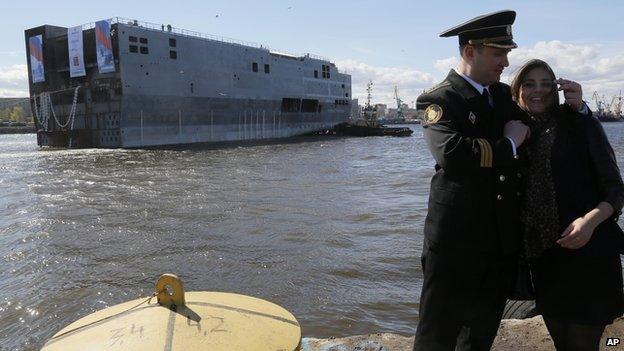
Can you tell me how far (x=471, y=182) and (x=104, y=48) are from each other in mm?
36582

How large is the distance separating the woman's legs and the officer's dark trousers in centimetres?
25

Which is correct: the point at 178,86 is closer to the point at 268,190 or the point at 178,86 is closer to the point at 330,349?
the point at 268,190

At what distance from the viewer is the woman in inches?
80.4

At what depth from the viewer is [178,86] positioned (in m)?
37.9

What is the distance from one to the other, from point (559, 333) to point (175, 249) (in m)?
6.55

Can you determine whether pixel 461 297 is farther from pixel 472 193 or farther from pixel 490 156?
pixel 490 156

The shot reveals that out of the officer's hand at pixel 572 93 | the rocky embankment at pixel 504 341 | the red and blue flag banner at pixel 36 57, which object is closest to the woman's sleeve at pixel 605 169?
the officer's hand at pixel 572 93

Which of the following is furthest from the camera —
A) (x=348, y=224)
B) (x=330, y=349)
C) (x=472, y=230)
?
(x=348, y=224)

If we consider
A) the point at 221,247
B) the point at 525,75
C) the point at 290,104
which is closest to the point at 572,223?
the point at 525,75

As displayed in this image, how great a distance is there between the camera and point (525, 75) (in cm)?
228

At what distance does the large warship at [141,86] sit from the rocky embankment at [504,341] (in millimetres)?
34121

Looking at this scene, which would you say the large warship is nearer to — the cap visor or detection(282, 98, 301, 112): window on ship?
detection(282, 98, 301, 112): window on ship

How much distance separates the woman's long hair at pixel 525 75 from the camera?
2.26 m

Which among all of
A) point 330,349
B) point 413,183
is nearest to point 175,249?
point 330,349
